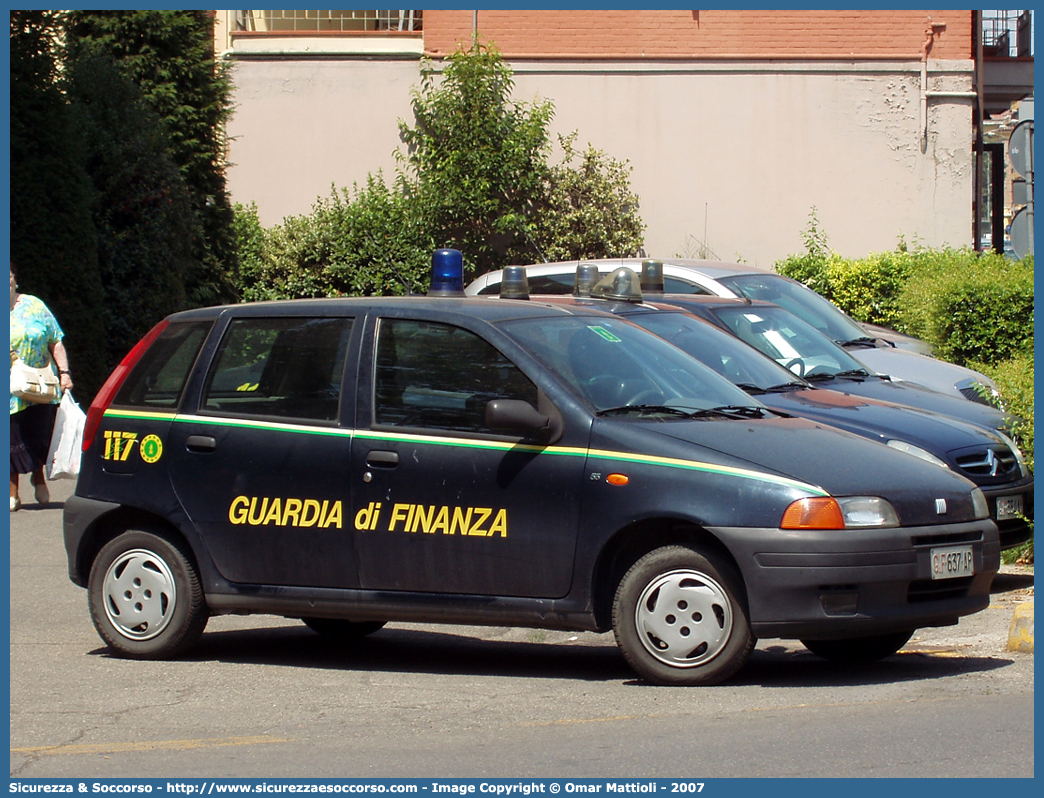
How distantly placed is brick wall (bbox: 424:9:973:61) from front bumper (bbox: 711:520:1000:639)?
18.9m

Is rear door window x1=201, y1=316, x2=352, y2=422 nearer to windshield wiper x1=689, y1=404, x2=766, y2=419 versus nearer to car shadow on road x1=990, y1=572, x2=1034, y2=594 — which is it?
windshield wiper x1=689, y1=404, x2=766, y2=419

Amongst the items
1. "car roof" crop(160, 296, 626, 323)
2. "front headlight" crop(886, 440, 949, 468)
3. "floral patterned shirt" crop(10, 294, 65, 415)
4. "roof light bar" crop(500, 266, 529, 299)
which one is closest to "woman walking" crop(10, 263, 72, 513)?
"floral patterned shirt" crop(10, 294, 65, 415)

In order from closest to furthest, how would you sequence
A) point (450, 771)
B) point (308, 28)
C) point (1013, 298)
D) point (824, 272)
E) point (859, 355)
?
point (450, 771), point (859, 355), point (1013, 298), point (824, 272), point (308, 28)

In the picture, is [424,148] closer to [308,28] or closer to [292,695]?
[308,28]

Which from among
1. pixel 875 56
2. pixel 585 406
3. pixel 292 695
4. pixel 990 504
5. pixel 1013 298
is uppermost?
pixel 875 56

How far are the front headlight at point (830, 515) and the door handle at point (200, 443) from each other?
9.03 feet

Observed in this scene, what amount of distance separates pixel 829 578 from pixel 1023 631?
4.98ft

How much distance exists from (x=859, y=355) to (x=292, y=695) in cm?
661

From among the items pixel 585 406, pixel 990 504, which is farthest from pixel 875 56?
pixel 585 406

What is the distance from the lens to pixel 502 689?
6.10 m

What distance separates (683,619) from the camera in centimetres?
581

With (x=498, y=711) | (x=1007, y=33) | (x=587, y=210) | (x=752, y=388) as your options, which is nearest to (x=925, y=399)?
(x=752, y=388)

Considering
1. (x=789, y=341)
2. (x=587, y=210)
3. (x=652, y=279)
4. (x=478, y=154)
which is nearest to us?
(x=789, y=341)

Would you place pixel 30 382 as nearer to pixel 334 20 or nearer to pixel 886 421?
pixel 886 421
